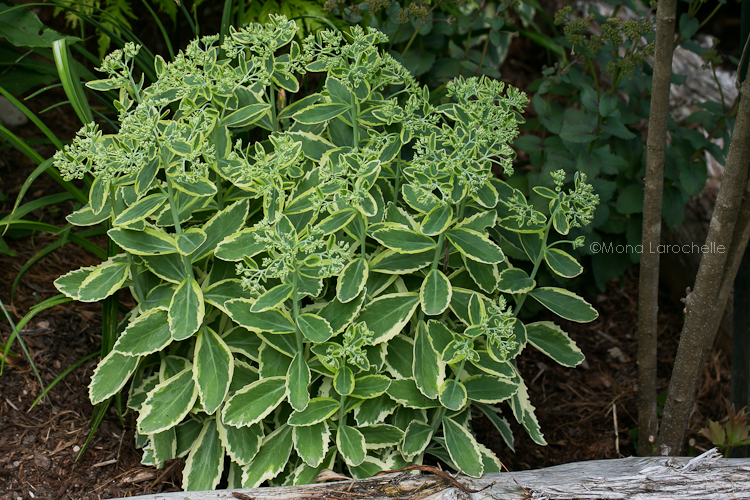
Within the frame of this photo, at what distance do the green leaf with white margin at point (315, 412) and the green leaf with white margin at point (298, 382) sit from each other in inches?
1.9

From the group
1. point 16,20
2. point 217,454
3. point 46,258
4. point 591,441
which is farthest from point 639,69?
point 46,258

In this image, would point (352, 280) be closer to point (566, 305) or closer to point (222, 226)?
point (222, 226)

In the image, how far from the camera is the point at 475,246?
168 centimetres

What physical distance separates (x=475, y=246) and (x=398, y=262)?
0.24m

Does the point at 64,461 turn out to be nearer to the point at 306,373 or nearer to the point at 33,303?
the point at 33,303

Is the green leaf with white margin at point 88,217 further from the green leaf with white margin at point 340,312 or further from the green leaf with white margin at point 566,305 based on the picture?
the green leaf with white margin at point 566,305

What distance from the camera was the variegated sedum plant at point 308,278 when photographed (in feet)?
5.26

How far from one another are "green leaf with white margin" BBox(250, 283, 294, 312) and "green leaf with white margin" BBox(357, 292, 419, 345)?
10.3 inches

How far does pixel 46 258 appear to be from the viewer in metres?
2.42

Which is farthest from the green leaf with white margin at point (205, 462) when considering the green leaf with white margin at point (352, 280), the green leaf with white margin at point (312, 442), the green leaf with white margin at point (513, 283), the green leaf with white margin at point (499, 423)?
the green leaf with white margin at point (513, 283)

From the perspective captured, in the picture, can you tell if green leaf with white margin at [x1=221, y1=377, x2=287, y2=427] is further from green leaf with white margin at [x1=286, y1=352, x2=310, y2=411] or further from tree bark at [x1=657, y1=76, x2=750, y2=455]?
tree bark at [x1=657, y1=76, x2=750, y2=455]

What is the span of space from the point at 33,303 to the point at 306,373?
4.08 ft

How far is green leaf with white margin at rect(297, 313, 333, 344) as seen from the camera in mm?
1562

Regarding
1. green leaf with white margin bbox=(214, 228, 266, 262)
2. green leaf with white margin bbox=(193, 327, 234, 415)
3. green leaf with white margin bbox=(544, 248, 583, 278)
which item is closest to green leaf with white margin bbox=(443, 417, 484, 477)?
green leaf with white margin bbox=(544, 248, 583, 278)
